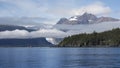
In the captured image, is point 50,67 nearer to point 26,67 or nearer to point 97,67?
point 26,67

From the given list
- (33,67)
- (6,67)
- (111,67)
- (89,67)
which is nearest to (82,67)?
(89,67)

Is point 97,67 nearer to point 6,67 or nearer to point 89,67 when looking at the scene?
point 89,67

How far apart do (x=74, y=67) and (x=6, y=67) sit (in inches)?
719

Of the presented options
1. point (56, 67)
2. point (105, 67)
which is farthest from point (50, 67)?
point (105, 67)

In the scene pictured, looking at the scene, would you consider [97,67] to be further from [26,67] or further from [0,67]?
[0,67]

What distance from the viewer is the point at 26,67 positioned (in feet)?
286

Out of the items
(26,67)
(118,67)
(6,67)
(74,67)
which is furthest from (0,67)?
(118,67)

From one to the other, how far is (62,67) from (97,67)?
30.7 feet

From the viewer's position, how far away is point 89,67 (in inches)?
3356

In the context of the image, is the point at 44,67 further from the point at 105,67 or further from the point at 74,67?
the point at 105,67

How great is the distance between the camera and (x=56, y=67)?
8612cm

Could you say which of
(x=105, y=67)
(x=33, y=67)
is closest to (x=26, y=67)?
(x=33, y=67)

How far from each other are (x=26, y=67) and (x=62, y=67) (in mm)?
9681

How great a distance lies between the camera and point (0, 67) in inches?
3430
